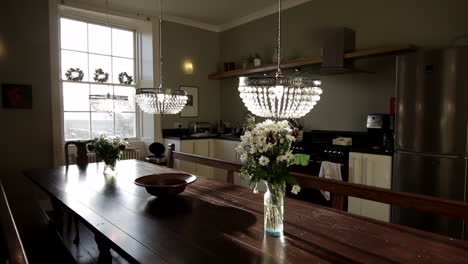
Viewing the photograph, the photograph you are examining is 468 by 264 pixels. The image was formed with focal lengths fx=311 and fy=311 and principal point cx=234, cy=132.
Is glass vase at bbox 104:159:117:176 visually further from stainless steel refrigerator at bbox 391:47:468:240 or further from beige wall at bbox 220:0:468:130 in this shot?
beige wall at bbox 220:0:468:130

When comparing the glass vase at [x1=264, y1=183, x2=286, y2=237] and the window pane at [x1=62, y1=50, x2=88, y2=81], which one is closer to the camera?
the glass vase at [x1=264, y1=183, x2=286, y2=237]

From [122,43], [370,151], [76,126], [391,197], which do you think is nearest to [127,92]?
[122,43]

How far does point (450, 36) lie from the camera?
3.04 m

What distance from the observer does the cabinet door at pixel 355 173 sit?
315 cm

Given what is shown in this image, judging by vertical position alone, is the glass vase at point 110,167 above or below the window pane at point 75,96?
below

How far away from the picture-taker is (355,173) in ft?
10.5

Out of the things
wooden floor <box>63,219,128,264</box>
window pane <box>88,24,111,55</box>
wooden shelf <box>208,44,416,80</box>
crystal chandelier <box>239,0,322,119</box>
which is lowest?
wooden floor <box>63,219,128,264</box>

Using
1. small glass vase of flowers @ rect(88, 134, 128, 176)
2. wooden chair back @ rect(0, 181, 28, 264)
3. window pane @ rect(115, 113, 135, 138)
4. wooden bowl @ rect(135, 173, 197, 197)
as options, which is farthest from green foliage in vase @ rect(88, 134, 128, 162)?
window pane @ rect(115, 113, 135, 138)

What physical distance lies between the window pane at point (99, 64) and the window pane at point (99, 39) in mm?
84

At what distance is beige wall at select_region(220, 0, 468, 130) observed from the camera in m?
3.14

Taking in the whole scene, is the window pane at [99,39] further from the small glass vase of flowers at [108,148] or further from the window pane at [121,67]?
the small glass vase of flowers at [108,148]

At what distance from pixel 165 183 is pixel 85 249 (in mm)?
1102

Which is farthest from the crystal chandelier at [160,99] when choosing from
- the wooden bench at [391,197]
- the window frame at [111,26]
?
the window frame at [111,26]

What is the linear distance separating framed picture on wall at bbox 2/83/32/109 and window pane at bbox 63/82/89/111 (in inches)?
22.4
